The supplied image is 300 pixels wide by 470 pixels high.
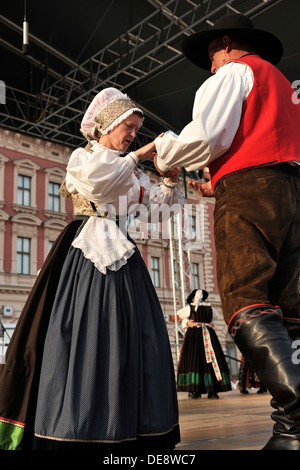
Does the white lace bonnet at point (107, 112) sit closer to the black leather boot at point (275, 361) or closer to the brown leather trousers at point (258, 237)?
the brown leather trousers at point (258, 237)

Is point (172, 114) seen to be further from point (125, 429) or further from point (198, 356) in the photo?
point (125, 429)

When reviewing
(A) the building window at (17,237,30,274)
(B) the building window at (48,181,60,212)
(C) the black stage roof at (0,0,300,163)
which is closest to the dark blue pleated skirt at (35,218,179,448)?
(C) the black stage roof at (0,0,300,163)

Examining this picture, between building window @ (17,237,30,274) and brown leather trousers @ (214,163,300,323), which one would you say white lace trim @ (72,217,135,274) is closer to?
brown leather trousers @ (214,163,300,323)

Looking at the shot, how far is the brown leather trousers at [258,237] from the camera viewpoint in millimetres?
1416

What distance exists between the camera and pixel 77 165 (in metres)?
1.93

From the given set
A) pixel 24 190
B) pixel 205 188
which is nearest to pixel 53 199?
pixel 24 190

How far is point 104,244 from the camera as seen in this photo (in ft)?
6.26

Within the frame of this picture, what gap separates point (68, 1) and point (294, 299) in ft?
28.9

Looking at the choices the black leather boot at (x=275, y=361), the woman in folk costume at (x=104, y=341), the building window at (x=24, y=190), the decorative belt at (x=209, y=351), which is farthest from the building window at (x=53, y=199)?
the black leather boot at (x=275, y=361)

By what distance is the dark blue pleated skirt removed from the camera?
1.61 m

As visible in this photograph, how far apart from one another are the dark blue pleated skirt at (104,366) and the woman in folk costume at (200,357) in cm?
528

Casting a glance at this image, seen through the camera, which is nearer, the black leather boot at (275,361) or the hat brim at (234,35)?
the black leather boot at (275,361)

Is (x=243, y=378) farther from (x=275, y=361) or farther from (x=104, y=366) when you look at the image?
(x=275, y=361)

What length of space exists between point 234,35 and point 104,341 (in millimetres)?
1244
